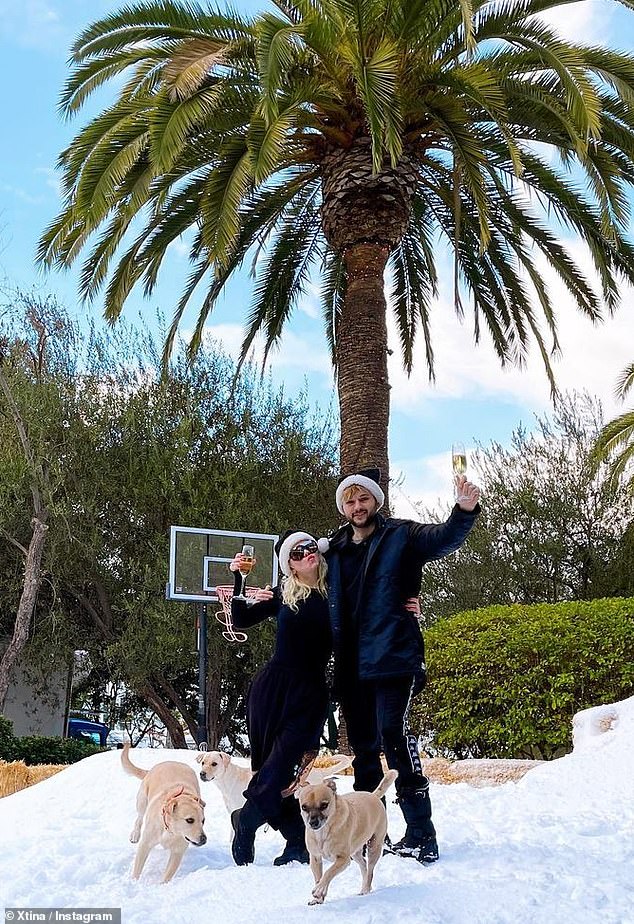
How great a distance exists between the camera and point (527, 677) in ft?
33.3

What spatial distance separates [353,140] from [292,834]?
7950mm

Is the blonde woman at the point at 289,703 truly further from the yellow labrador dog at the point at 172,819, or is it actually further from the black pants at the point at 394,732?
the yellow labrador dog at the point at 172,819

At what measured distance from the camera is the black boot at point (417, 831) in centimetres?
420

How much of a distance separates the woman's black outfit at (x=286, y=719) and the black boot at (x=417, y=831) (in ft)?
1.59

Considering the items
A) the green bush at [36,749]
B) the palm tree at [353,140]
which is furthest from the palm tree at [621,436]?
the green bush at [36,749]

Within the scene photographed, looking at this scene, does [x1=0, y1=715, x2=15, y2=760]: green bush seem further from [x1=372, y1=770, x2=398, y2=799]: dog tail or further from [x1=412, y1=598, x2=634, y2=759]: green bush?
[x1=372, y1=770, x2=398, y2=799]: dog tail

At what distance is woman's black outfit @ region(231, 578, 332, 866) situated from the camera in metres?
4.20

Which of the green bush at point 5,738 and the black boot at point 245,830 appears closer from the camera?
the black boot at point 245,830

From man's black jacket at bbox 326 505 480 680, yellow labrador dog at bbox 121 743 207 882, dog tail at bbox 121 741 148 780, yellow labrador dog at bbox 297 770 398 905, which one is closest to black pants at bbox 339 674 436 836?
man's black jacket at bbox 326 505 480 680

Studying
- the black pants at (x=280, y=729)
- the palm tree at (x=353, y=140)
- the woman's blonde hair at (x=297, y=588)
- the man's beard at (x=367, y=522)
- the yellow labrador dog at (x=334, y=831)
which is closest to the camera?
the yellow labrador dog at (x=334, y=831)

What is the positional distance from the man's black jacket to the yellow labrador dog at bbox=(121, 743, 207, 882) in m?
0.97

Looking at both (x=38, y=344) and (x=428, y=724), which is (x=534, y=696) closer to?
(x=428, y=724)

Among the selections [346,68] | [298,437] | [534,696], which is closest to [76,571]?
[298,437]

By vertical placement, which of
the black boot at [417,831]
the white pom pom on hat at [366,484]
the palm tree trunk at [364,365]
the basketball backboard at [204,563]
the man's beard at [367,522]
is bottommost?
the black boot at [417,831]
